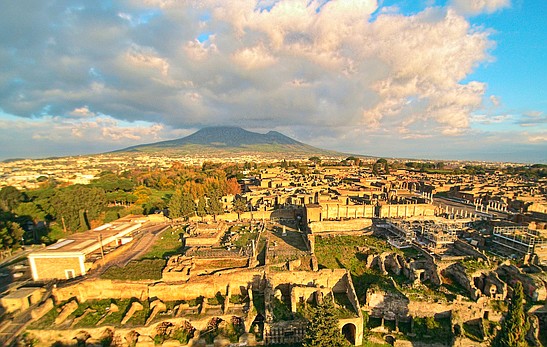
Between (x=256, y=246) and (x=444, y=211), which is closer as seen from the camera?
(x=256, y=246)

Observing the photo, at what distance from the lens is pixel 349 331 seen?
16734mm

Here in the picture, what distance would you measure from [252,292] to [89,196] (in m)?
29.1

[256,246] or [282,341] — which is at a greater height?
[256,246]

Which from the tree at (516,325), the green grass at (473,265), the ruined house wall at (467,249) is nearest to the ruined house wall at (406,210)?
the ruined house wall at (467,249)

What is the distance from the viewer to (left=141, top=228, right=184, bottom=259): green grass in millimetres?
25250

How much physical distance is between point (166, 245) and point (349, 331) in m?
19.4

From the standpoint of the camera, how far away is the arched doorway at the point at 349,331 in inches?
636

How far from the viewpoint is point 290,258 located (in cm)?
2200

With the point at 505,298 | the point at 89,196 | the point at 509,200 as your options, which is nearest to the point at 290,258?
the point at 505,298

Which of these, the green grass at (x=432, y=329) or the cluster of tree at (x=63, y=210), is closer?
the green grass at (x=432, y=329)

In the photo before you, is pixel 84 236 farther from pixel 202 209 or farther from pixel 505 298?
pixel 505 298

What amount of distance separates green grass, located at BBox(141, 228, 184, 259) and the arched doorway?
1609cm

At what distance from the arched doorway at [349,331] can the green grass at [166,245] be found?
16.1 m

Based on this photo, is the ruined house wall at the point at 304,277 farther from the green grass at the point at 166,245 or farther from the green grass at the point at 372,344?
the green grass at the point at 166,245
